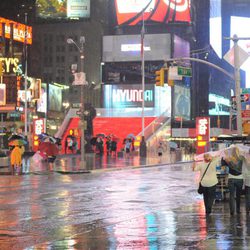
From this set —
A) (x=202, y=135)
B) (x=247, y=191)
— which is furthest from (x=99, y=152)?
(x=247, y=191)

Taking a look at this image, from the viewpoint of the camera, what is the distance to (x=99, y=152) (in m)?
52.6

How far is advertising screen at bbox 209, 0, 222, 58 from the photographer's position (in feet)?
402

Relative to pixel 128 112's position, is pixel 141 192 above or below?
below

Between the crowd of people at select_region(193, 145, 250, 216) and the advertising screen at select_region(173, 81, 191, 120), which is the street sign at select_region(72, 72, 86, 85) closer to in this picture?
the crowd of people at select_region(193, 145, 250, 216)

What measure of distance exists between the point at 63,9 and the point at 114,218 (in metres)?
109

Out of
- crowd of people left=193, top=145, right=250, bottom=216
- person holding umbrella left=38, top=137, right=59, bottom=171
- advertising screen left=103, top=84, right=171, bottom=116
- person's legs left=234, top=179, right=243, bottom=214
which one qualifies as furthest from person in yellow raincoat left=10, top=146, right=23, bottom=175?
advertising screen left=103, top=84, right=171, bottom=116

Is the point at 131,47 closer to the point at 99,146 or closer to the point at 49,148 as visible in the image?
the point at 99,146

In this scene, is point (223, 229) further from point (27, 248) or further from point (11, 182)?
point (11, 182)

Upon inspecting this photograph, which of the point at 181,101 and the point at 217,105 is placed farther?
the point at 217,105

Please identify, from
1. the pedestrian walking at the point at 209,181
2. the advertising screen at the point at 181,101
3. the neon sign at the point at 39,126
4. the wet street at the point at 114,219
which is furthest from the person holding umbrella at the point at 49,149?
the advertising screen at the point at 181,101

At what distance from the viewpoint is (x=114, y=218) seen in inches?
495

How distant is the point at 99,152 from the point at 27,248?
43638 millimetres

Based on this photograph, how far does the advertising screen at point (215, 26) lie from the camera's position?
122500 mm

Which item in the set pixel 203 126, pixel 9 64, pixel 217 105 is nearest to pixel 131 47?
pixel 9 64
